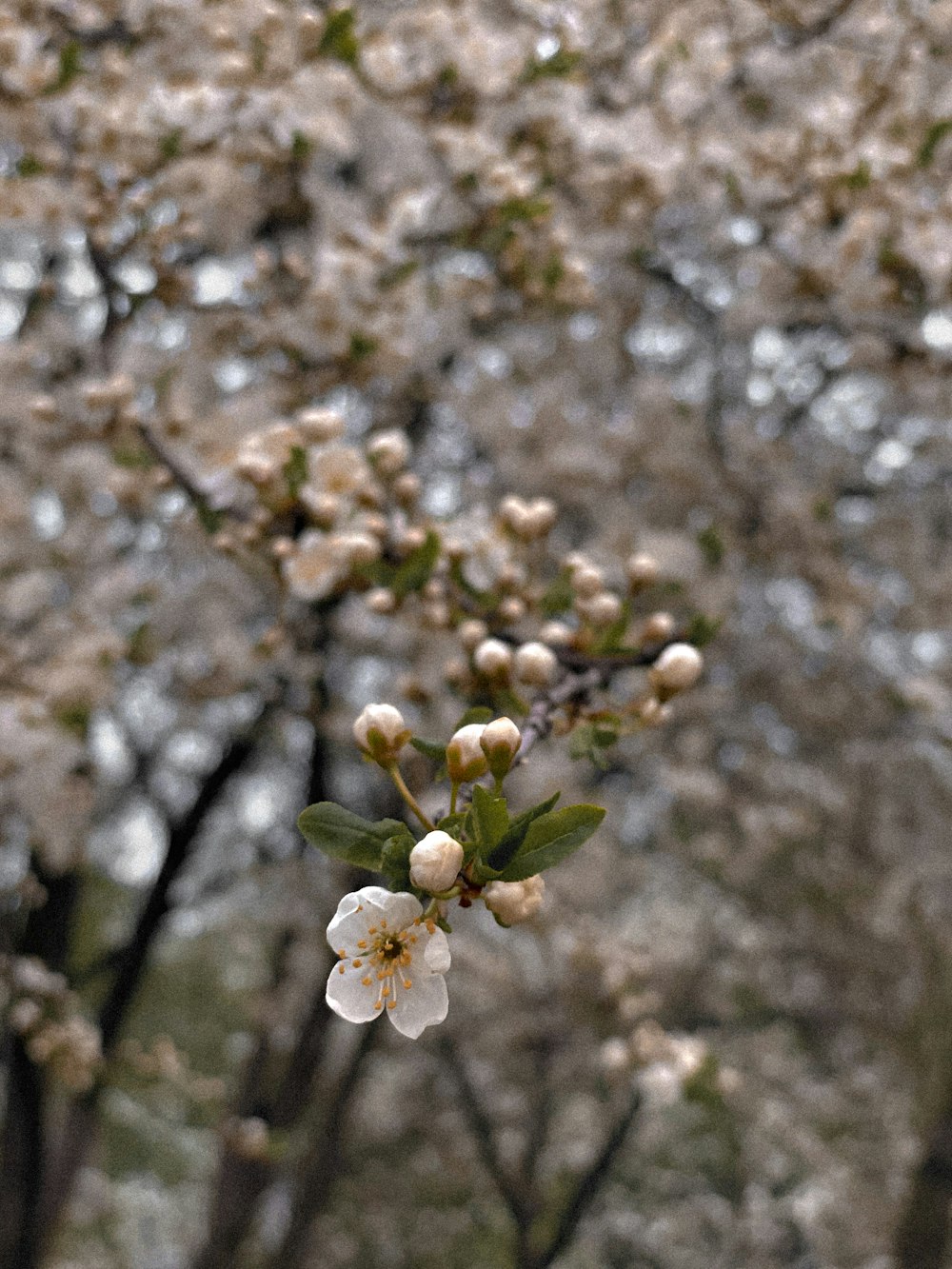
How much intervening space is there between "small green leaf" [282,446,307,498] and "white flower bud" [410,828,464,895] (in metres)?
0.97

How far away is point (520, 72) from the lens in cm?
262

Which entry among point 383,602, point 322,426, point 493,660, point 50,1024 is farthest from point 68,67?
point 50,1024

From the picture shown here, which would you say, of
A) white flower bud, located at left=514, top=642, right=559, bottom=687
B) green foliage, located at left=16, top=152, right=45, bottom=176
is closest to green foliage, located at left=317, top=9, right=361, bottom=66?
green foliage, located at left=16, top=152, right=45, bottom=176

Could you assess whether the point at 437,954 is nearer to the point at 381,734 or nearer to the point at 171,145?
the point at 381,734

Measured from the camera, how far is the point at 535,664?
120 centimetres

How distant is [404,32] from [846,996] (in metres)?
6.47

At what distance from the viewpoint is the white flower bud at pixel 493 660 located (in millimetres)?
1235

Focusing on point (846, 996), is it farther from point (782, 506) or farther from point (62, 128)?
point (62, 128)

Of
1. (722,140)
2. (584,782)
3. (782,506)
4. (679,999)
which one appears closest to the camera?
(722,140)

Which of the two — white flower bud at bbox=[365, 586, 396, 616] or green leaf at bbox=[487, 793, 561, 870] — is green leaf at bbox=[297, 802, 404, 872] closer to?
green leaf at bbox=[487, 793, 561, 870]

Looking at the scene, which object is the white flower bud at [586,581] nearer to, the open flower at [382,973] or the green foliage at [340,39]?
the open flower at [382,973]

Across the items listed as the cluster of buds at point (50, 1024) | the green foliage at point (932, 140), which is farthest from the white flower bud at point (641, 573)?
the cluster of buds at point (50, 1024)

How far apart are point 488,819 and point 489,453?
12.4ft

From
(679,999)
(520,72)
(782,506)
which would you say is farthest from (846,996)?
(520,72)
